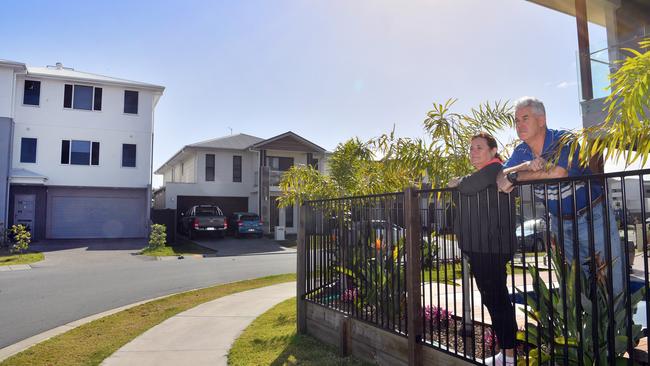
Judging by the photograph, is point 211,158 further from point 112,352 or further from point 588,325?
point 588,325

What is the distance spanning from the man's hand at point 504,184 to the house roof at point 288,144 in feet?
74.8

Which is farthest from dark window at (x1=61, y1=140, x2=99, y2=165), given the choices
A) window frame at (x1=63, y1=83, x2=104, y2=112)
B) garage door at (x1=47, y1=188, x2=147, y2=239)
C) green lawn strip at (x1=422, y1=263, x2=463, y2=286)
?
green lawn strip at (x1=422, y1=263, x2=463, y2=286)

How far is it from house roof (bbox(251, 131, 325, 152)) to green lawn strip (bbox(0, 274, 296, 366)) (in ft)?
57.4

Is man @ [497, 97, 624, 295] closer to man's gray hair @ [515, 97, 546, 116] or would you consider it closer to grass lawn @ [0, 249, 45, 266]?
man's gray hair @ [515, 97, 546, 116]

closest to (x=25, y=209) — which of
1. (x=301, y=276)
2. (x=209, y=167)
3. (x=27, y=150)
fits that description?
(x=27, y=150)

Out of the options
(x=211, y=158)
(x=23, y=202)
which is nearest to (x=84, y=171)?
(x=23, y=202)

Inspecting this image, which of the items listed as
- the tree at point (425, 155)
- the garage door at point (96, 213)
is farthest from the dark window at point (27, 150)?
the tree at point (425, 155)

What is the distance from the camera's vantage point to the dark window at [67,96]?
68.8 feet

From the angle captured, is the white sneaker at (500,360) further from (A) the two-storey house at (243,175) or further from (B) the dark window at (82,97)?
(B) the dark window at (82,97)

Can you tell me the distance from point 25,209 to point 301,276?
815 inches

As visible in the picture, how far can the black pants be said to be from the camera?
9.82 ft

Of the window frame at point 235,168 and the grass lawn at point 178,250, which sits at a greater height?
the window frame at point 235,168

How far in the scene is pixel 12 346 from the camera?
5.20 m

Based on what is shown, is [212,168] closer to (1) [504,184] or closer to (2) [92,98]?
(2) [92,98]
